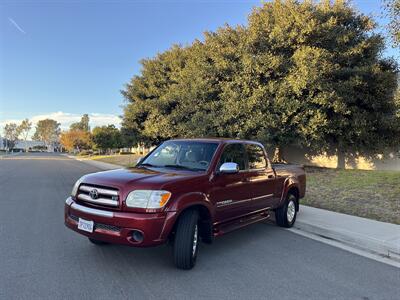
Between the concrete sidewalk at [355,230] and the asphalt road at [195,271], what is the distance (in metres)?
0.58

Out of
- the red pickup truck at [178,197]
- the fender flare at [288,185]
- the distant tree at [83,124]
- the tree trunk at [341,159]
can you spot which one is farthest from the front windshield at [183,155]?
the distant tree at [83,124]

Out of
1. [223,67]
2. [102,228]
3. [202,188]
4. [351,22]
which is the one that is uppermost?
[351,22]

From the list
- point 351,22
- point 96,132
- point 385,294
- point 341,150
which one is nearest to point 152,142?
point 341,150

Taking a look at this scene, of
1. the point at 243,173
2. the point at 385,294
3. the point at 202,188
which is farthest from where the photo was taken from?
the point at 243,173

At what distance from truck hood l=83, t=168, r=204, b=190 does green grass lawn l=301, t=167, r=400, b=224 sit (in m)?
5.71

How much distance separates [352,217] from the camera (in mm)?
8281

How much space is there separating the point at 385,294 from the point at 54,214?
280 inches

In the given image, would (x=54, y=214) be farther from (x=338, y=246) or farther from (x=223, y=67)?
(x=223, y=67)

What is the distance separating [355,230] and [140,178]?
471cm

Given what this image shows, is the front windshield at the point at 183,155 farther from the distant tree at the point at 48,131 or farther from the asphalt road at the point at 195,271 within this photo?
the distant tree at the point at 48,131

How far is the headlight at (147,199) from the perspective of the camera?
443cm

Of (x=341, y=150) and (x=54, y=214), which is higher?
(x=341, y=150)

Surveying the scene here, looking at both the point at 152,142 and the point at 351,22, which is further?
the point at 152,142

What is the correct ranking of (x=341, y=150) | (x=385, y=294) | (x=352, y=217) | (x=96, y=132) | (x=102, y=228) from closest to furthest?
(x=385, y=294)
(x=102, y=228)
(x=352, y=217)
(x=341, y=150)
(x=96, y=132)
